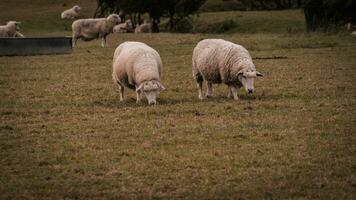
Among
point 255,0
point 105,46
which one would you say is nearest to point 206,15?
point 255,0

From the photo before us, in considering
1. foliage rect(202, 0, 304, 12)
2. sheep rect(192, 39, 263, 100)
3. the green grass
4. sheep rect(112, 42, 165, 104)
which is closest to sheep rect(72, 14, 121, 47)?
the green grass

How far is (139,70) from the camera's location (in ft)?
54.6

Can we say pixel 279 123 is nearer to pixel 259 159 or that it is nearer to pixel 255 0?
pixel 259 159

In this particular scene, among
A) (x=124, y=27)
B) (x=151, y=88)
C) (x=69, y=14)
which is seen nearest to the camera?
(x=151, y=88)

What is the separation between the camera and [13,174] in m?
10.2

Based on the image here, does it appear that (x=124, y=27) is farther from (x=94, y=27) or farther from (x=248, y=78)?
(x=248, y=78)

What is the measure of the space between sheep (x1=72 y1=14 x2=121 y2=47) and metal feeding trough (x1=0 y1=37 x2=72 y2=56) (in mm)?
6574

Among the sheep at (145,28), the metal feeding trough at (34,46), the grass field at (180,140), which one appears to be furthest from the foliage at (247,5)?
the grass field at (180,140)

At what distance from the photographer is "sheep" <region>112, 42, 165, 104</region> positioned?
1638 centimetres

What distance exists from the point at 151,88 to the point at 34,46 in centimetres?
1881

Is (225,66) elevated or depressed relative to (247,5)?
elevated

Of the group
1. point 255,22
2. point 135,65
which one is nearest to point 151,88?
point 135,65

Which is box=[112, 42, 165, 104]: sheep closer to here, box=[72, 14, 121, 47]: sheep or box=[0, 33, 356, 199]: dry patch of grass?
box=[0, 33, 356, 199]: dry patch of grass

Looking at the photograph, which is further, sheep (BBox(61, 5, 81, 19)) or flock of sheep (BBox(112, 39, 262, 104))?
sheep (BBox(61, 5, 81, 19))
